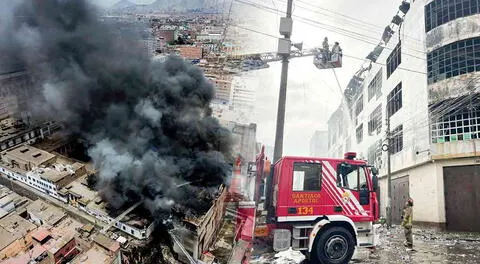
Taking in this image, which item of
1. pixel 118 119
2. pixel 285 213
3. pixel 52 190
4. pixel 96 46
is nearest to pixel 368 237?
pixel 285 213

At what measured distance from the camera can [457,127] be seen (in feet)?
51.2

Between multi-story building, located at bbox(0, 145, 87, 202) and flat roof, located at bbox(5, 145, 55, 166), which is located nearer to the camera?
multi-story building, located at bbox(0, 145, 87, 202)

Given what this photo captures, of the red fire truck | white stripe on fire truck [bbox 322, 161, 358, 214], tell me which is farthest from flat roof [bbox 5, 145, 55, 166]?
white stripe on fire truck [bbox 322, 161, 358, 214]

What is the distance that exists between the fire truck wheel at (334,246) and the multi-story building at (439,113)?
979cm

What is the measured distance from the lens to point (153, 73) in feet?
32.6

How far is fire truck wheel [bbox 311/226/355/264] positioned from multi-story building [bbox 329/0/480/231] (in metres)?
9.79

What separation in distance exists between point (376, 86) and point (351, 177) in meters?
21.9

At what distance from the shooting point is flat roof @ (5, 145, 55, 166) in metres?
9.02

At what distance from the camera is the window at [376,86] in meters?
26.7

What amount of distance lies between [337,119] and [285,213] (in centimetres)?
4281

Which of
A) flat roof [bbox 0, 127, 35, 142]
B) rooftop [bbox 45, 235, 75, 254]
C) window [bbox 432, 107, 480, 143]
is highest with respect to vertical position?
window [bbox 432, 107, 480, 143]

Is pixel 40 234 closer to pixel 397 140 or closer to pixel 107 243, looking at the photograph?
pixel 107 243

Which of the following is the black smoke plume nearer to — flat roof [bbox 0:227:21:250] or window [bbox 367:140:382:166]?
flat roof [bbox 0:227:21:250]

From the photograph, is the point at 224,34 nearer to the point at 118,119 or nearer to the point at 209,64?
the point at 209,64
